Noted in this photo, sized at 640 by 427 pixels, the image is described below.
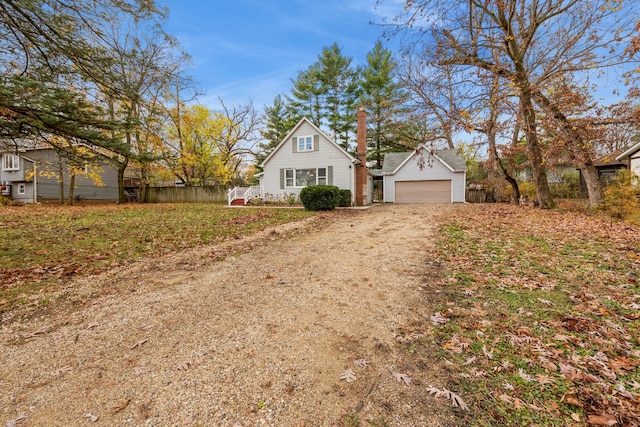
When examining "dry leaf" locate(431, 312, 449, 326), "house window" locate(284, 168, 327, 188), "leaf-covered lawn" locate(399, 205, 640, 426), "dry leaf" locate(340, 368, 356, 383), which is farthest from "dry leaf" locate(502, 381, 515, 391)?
"house window" locate(284, 168, 327, 188)

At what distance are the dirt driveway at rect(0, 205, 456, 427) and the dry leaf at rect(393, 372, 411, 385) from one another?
0.04 ft

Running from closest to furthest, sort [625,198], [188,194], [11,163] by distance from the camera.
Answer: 1. [625,198]
2. [11,163]
3. [188,194]

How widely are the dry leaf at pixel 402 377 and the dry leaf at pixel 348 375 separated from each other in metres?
0.35

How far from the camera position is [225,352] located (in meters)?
2.72

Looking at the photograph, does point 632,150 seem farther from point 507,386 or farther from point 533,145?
point 507,386

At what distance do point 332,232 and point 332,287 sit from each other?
4.54 metres

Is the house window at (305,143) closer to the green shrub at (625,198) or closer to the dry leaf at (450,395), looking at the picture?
the green shrub at (625,198)

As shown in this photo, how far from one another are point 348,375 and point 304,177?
18149 mm

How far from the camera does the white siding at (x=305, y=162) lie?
62.1ft

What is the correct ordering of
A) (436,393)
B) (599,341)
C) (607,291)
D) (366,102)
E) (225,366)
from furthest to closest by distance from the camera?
(366,102)
(607,291)
(599,341)
(225,366)
(436,393)

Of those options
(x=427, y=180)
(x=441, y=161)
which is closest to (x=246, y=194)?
(x=427, y=180)

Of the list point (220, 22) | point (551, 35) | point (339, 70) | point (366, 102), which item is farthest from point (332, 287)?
point (339, 70)

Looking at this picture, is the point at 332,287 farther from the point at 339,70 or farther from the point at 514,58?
the point at 339,70

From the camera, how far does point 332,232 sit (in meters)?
8.80
